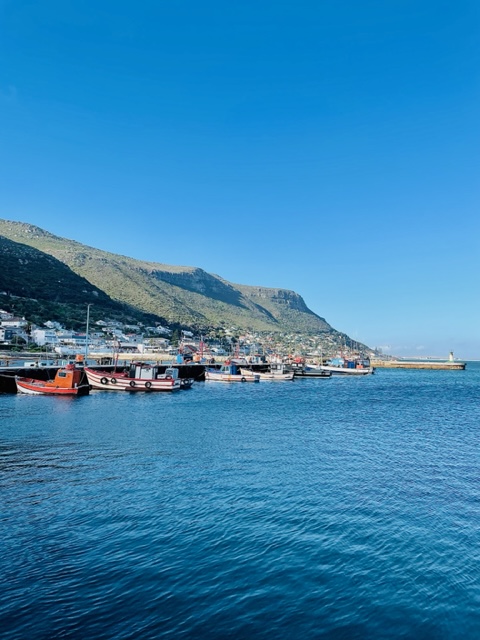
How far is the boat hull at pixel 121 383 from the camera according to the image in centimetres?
7075

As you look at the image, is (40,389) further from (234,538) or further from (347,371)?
(347,371)

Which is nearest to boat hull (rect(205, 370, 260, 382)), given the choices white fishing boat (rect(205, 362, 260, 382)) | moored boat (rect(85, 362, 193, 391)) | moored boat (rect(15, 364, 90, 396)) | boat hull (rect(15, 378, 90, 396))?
white fishing boat (rect(205, 362, 260, 382))

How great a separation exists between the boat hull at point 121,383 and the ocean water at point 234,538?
37.5 metres

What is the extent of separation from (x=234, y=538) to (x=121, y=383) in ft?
193

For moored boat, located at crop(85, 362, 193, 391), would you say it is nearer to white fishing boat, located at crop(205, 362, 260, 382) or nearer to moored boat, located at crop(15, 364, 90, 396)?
moored boat, located at crop(15, 364, 90, 396)

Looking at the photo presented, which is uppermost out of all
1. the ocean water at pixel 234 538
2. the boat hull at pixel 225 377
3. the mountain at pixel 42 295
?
the mountain at pixel 42 295

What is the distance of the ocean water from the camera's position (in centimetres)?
1075

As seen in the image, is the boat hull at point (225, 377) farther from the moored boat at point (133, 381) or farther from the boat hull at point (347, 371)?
the boat hull at point (347, 371)

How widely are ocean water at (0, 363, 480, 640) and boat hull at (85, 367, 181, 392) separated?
37472mm

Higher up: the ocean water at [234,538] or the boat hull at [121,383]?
the boat hull at [121,383]

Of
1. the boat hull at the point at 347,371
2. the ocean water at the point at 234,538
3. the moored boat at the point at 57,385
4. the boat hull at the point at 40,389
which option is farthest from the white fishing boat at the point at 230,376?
the ocean water at the point at 234,538

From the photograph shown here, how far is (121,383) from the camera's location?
71188 millimetres

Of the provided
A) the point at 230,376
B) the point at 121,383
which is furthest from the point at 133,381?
the point at 230,376

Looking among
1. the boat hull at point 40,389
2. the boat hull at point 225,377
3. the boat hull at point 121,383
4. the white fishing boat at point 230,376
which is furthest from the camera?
the white fishing boat at point 230,376
